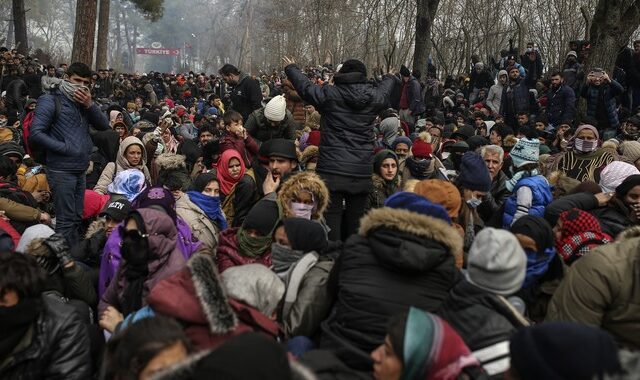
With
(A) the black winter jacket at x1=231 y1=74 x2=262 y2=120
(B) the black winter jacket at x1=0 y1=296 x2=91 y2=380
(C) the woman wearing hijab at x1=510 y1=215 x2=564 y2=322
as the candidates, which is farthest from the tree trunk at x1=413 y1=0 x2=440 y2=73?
(B) the black winter jacket at x1=0 y1=296 x2=91 y2=380

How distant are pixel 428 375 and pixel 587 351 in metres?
0.53

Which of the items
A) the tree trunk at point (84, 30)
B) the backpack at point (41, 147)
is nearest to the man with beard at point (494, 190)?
the backpack at point (41, 147)

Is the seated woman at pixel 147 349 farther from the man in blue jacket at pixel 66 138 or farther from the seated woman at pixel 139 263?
the man in blue jacket at pixel 66 138

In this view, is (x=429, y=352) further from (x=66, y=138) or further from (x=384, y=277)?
(x=66, y=138)

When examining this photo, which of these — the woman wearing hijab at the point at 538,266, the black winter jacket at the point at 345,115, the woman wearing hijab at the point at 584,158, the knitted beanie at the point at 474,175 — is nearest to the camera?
the woman wearing hijab at the point at 538,266

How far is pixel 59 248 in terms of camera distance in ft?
12.7

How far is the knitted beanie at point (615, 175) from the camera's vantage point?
497cm

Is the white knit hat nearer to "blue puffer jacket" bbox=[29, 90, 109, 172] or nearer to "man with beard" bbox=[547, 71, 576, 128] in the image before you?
"blue puffer jacket" bbox=[29, 90, 109, 172]

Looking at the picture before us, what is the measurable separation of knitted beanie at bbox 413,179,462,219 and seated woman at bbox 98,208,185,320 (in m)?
1.65

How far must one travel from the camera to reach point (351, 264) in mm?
2838

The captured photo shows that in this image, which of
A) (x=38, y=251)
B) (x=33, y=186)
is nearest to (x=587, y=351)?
(x=38, y=251)

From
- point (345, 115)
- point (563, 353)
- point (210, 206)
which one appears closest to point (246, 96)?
point (345, 115)

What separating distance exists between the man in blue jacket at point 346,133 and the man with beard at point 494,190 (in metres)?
1.06

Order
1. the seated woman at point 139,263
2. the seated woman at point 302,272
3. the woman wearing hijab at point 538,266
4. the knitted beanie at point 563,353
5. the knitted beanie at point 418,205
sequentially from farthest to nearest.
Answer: the seated woman at point 139,263
the woman wearing hijab at point 538,266
the knitted beanie at point 418,205
the seated woman at point 302,272
the knitted beanie at point 563,353
